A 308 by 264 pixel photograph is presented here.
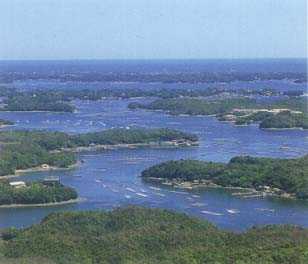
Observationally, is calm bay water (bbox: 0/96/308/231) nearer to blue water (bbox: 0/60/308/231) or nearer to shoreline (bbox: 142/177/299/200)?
blue water (bbox: 0/60/308/231)

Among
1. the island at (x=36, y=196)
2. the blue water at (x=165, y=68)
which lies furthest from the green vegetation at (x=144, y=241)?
the blue water at (x=165, y=68)

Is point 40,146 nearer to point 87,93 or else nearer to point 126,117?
point 126,117

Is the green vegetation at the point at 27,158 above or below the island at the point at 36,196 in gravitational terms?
below

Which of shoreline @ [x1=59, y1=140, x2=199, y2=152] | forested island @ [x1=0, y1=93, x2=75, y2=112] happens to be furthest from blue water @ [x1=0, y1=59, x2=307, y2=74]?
shoreline @ [x1=59, y1=140, x2=199, y2=152]

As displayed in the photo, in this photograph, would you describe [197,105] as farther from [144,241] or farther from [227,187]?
[144,241]

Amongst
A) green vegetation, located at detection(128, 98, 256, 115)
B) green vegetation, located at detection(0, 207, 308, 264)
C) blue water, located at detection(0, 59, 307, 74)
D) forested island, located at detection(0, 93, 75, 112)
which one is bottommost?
blue water, located at detection(0, 59, 307, 74)

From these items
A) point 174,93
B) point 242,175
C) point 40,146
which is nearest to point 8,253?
point 242,175

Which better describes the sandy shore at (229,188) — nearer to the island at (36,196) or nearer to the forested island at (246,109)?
the island at (36,196)
